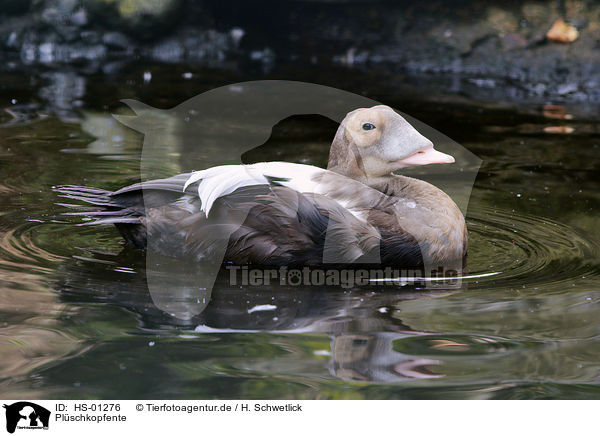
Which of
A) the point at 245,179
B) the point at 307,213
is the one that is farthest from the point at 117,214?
the point at 307,213

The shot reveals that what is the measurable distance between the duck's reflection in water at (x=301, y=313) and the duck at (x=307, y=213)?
162mm

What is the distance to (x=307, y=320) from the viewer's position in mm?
3176

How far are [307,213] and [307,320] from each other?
543 millimetres

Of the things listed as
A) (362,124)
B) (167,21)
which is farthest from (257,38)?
(362,124)

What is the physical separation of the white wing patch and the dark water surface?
1.38 ft

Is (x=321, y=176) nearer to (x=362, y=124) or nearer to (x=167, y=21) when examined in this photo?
(x=362, y=124)

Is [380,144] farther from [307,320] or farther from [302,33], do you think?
[302,33]

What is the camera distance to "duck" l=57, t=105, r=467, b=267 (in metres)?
3.58

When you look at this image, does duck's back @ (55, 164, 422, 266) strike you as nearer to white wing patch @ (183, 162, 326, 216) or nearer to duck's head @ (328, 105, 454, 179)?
white wing patch @ (183, 162, 326, 216)

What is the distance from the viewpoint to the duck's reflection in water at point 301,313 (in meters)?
2.84
